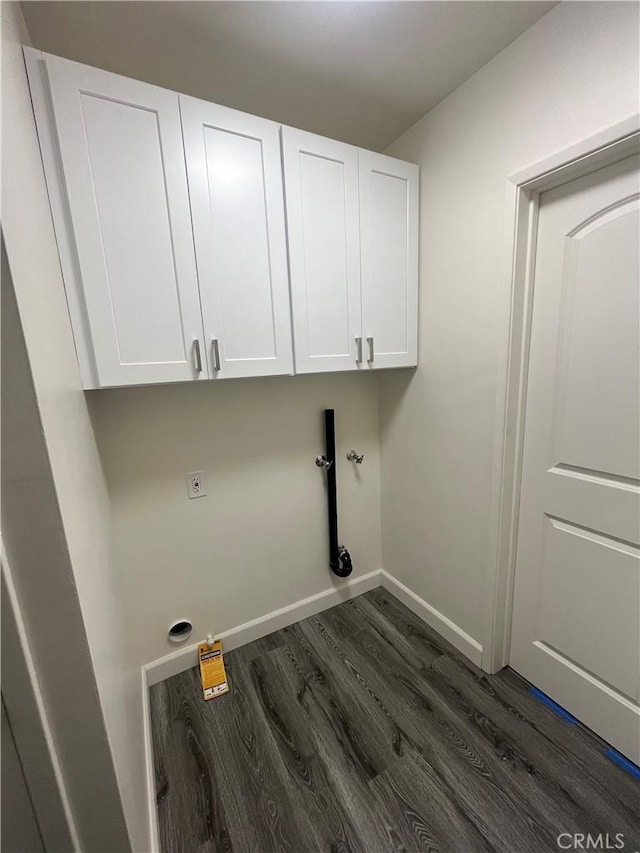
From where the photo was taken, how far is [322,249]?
1431mm

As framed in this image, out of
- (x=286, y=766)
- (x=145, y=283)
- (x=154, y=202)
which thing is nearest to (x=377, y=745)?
(x=286, y=766)

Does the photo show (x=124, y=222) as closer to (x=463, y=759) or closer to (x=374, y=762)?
(x=374, y=762)

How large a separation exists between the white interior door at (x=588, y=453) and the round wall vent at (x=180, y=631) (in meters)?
1.61

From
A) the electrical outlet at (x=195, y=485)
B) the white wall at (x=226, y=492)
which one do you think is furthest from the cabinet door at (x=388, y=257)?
the electrical outlet at (x=195, y=485)

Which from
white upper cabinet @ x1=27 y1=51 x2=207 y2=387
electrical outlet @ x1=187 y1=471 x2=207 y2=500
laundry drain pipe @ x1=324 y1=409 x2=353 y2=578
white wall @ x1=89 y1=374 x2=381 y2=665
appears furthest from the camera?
laundry drain pipe @ x1=324 y1=409 x2=353 y2=578

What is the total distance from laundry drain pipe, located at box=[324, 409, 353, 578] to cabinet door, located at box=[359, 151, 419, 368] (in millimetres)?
446

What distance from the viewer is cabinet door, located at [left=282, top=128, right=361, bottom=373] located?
1.35 meters

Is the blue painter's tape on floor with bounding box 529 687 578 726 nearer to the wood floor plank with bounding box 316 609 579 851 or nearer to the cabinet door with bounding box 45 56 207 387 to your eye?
the wood floor plank with bounding box 316 609 579 851

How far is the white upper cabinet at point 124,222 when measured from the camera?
1018mm

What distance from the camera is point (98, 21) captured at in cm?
105

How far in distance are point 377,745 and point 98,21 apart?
104 inches

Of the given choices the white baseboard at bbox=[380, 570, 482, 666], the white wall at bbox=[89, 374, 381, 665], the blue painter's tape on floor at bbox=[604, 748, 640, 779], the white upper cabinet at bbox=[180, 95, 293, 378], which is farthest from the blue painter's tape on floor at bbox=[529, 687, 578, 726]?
the white upper cabinet at bbox=[180, 95, 293, 378]

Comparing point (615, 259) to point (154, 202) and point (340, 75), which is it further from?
point (154, 202)

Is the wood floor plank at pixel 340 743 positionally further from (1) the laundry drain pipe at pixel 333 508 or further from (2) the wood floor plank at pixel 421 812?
(1) the laundry drain pipe at pixel 333 508
